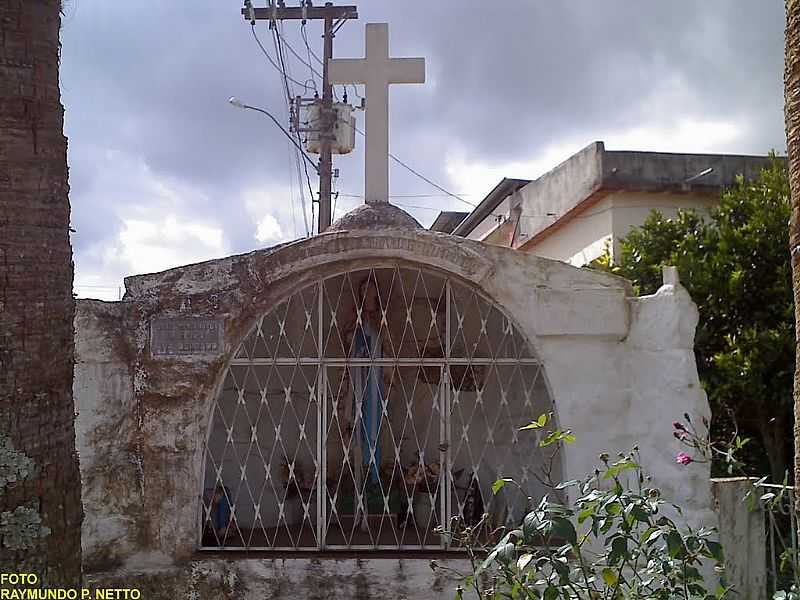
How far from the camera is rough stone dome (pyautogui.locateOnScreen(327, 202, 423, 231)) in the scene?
584 cm

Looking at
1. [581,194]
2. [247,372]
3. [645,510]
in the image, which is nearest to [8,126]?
[645,510]

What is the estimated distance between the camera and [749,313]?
24.6 feet

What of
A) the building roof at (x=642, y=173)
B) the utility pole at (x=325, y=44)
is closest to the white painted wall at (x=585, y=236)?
the building roof at (x=642, y=173)

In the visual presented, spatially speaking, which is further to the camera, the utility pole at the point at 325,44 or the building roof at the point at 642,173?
the utility pole at the point at 325,44

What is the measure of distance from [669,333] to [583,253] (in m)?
5.96

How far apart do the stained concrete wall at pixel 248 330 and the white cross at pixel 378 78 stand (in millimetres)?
875

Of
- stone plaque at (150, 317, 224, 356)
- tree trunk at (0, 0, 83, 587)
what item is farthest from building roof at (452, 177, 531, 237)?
tree trunk at (0, 0, 83, 587)

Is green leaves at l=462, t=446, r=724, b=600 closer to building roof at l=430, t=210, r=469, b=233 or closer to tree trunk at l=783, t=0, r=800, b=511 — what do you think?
tree trunk at l=783, t=0, r=800, b=511

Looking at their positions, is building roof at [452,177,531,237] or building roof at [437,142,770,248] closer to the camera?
building roof at [437,142,770,248]

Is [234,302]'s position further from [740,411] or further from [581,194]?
[581,194]

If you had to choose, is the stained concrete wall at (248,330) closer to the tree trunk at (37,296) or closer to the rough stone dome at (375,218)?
the rough stone dome at (375,218)

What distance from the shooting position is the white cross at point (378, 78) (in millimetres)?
6090

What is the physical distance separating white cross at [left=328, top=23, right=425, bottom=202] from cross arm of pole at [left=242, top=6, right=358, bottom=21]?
25.8ft

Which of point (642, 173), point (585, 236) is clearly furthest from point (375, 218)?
point (585, 236)
